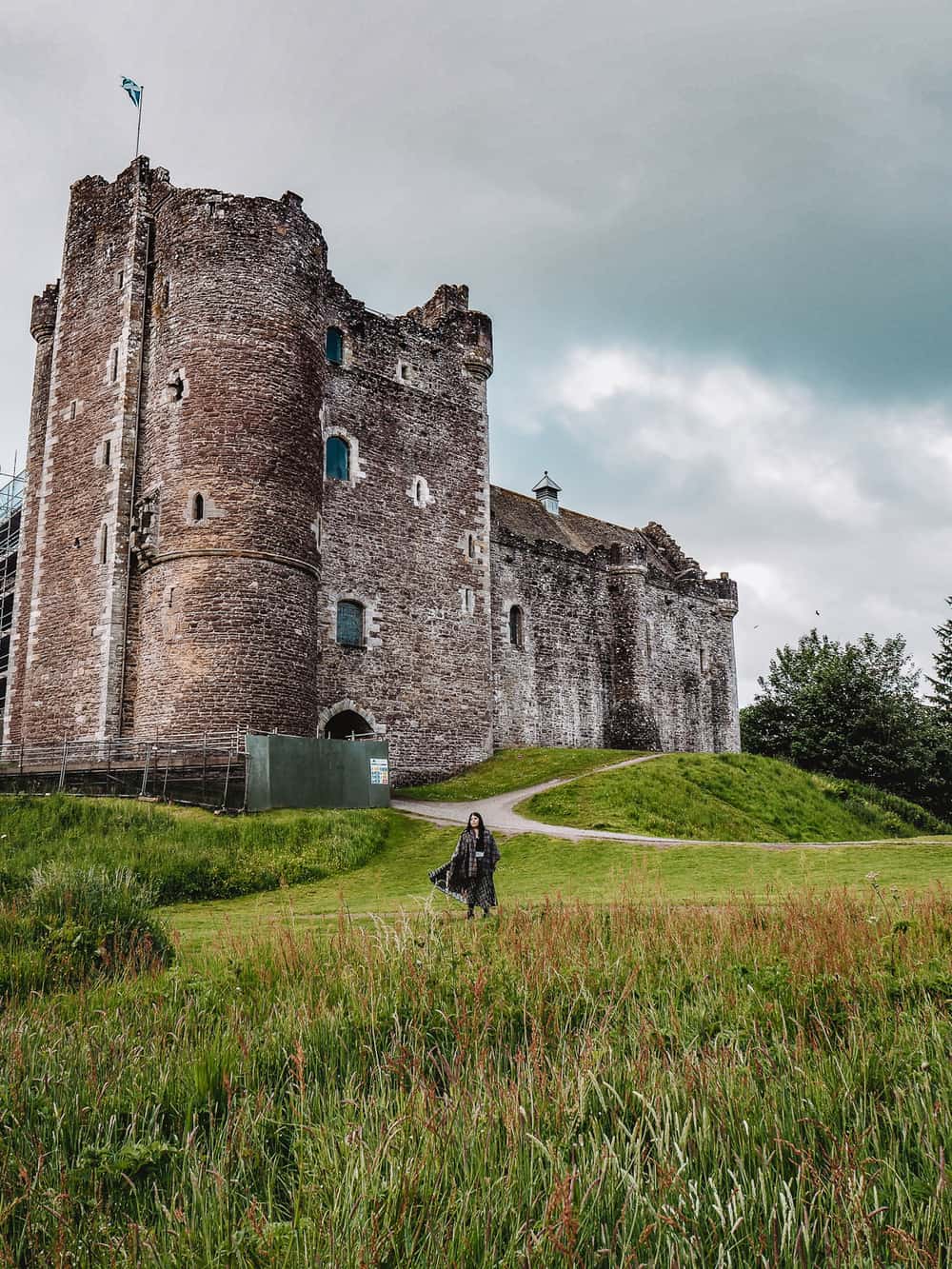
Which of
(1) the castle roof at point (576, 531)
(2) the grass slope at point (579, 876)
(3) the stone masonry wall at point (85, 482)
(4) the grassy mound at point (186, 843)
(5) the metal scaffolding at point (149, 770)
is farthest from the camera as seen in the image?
(1) the castle roof at point (576, 531)

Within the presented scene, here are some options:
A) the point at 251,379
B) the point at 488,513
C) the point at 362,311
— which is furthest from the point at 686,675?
the point at 251,379

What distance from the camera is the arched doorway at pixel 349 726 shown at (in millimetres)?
29094

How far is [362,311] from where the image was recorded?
31.5m

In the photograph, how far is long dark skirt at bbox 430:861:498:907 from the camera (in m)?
11.5

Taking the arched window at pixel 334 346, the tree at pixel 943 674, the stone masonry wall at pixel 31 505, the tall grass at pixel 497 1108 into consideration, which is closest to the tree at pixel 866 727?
the tree at pixel 943 674

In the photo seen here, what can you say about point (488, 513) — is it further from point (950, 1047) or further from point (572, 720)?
point (950, 1047)

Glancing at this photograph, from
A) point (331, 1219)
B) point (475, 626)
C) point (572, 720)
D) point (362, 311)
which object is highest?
point (362, 311)

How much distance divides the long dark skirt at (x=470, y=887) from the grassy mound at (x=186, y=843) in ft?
15.7

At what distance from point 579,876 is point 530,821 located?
6.82 meters

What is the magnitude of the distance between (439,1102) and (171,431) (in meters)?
24.3

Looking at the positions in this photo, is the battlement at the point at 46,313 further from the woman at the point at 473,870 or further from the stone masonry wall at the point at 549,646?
the woman at the point at 473,870

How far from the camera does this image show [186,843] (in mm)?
A: 17438

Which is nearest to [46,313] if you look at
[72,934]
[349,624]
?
[349,624]

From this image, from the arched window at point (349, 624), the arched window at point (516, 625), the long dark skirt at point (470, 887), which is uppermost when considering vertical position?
the arched window at point (516, 625)
